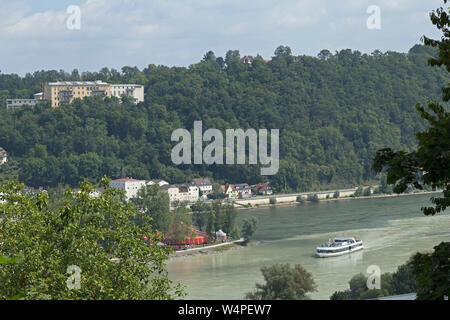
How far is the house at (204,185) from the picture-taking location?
90.4 feet

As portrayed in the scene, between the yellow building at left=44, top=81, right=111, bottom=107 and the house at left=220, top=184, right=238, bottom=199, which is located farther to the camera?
the yellow building at left=44, top=81, right=111, bottom=107

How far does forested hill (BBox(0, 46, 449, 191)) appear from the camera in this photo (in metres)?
29.8

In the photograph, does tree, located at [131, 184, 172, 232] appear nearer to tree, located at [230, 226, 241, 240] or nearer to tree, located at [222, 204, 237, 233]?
tree, located at [222, 204, 237, 233]

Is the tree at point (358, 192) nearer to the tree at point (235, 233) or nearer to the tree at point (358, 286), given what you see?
the tree at point (235, 233)

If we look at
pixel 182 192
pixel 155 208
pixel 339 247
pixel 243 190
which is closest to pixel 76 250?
pixel 339 247

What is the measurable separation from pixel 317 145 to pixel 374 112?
583 centimetres

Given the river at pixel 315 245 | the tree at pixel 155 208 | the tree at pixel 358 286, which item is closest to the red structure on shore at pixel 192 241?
the tree at pixel 155 208

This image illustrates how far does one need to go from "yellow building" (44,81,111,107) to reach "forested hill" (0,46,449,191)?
6.46ft

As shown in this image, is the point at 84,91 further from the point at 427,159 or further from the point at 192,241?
the point at 427,159

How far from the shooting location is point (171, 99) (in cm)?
3778

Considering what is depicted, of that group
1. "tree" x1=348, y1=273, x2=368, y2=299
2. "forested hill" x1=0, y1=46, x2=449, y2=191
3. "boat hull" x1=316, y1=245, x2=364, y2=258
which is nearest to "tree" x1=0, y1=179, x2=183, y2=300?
"tree" x1=348, y1=273, x2=368, y2=299

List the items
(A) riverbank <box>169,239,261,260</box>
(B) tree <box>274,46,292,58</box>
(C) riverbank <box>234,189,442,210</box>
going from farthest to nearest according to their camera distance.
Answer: (B) tree <box>274,46,292,58</box> → (C) riverbank <box>234,189,442,210</box> → (A) riverbank <box>169,239,261,260</box>

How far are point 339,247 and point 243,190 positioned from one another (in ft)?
44.2

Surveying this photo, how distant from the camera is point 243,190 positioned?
27594 millimetres
